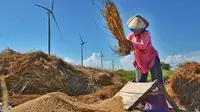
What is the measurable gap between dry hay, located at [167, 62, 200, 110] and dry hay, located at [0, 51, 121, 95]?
3646 millimetres

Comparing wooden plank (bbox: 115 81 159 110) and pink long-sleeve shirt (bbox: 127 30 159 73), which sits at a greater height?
pink long-sleeve shirt (bbox: 127 30 159 73)

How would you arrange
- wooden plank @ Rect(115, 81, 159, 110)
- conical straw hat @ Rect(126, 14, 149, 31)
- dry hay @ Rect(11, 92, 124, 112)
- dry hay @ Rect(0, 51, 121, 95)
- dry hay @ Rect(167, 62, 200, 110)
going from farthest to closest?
dry hay @ Rect(0, 51, 121, 95) < dry hay @ Rect(167, 62, 200, 110) < conical straw hat @ Rect(126, 14, 149, 31) < wooden plank @ Rect(115, 81, 159, 110) < dry hay @ Rect(11, 92, 124, 112)

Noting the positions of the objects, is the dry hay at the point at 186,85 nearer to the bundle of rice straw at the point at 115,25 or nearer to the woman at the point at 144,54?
the woman at the point at 144,54

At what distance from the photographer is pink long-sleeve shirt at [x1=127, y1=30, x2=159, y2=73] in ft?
12.4

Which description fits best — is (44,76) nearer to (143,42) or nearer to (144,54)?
(144,54)

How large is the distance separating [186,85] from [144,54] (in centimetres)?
308

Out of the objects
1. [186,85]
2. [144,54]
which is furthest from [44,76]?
[144,54]

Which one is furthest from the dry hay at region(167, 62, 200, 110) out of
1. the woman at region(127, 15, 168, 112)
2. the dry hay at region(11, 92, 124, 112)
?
the dry hay at region(11, 92, 124, 112)

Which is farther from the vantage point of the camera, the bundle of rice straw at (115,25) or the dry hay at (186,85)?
the dry hay at (186,85)

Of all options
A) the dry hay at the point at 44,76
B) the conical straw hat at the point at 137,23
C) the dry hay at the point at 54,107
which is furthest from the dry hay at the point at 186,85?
the dry hay at the point at 44,76

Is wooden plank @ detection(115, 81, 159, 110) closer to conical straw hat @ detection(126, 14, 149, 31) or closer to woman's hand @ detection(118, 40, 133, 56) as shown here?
woman's hand @ detection(118, 40, 133, 56)

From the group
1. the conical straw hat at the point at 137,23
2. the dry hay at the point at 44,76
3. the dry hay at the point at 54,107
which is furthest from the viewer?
the dry hay at the point at 44,76

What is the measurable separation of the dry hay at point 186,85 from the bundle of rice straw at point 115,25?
3.02m

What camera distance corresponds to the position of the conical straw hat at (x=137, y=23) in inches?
156
